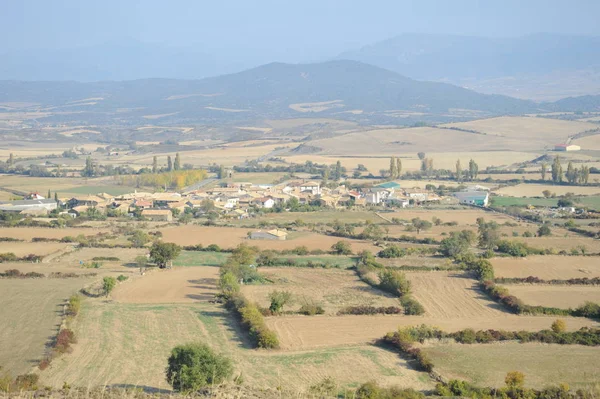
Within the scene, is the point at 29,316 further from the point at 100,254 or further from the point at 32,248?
the point at 32,248

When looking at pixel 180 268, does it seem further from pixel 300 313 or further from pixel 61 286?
pixel 300 313

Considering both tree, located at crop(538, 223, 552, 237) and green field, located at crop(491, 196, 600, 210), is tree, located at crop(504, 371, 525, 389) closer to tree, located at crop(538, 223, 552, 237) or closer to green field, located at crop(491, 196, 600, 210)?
tree, located at crop(538, 223, 552, 237)

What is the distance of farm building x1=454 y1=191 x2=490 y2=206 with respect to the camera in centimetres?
3850

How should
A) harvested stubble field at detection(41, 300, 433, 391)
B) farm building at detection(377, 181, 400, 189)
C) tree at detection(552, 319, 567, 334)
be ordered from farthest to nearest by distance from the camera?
farm building at detection(377, 181, 400, 189) < tree at detection(552, 319, 567, 334) < harvested stubble field at detection(41, 300, 433, 391)

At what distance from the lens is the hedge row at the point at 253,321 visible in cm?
1537

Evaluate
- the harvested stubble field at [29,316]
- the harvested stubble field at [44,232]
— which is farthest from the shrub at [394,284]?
the harvested stubble field at [44,232]

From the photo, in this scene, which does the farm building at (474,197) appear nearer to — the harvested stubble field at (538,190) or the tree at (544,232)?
the harvested stubble field at (538,190)

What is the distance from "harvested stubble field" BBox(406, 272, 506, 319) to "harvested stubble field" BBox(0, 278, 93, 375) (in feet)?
24.2

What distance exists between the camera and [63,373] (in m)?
13.8

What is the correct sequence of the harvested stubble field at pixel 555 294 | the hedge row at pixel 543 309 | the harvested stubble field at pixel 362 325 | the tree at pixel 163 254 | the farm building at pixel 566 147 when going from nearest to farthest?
the harvested stubble field at pixel 362 325 < the hedge row at pixel 543 309 < the harvested stubble field at pixel 555 294 < the tree at pixel 163 254 < the farm building at pixel 566 147

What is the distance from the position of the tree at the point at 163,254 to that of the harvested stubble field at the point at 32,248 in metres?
3.71

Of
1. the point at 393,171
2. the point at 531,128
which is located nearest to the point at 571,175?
the point at 393,171

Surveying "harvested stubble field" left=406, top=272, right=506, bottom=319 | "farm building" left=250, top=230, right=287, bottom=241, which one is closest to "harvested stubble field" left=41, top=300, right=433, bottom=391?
"harvested stubble field" left=406, top=272, right=506, bottom=319

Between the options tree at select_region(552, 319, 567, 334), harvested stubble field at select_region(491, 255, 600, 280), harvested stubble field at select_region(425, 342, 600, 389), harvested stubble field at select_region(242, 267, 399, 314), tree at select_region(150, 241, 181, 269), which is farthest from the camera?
tree at select_region(150, 241, 181, 269)
